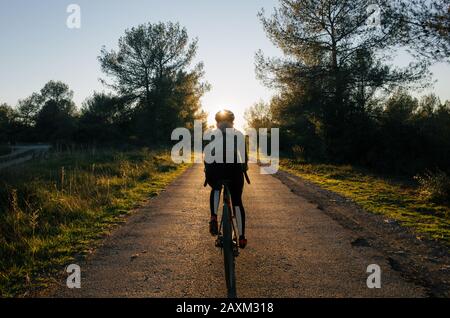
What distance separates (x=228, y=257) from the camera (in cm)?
476

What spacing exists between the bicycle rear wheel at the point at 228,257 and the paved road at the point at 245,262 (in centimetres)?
12

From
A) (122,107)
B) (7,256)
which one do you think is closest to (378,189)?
(7,256)

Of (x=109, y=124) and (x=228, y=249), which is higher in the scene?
(x=109, y=124)

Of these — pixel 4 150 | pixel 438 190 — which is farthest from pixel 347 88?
pixel 4 150

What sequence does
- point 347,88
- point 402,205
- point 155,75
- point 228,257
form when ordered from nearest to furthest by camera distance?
point 228,257
point 402,205
point 347,88
point 155,75

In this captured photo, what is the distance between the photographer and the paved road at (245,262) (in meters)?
4.70

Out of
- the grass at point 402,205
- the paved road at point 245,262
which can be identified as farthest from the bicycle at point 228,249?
the grass at point 402,205

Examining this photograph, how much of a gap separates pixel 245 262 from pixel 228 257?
114cm

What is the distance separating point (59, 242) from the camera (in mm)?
6930

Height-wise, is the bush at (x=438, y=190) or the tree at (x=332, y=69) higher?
the tree at (x=332, y=69)

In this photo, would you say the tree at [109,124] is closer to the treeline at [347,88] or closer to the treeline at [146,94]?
the treeline at [146,94]

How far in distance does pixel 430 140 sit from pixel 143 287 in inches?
843

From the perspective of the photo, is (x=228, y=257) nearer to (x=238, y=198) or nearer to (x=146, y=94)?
(x=238, y=198)
